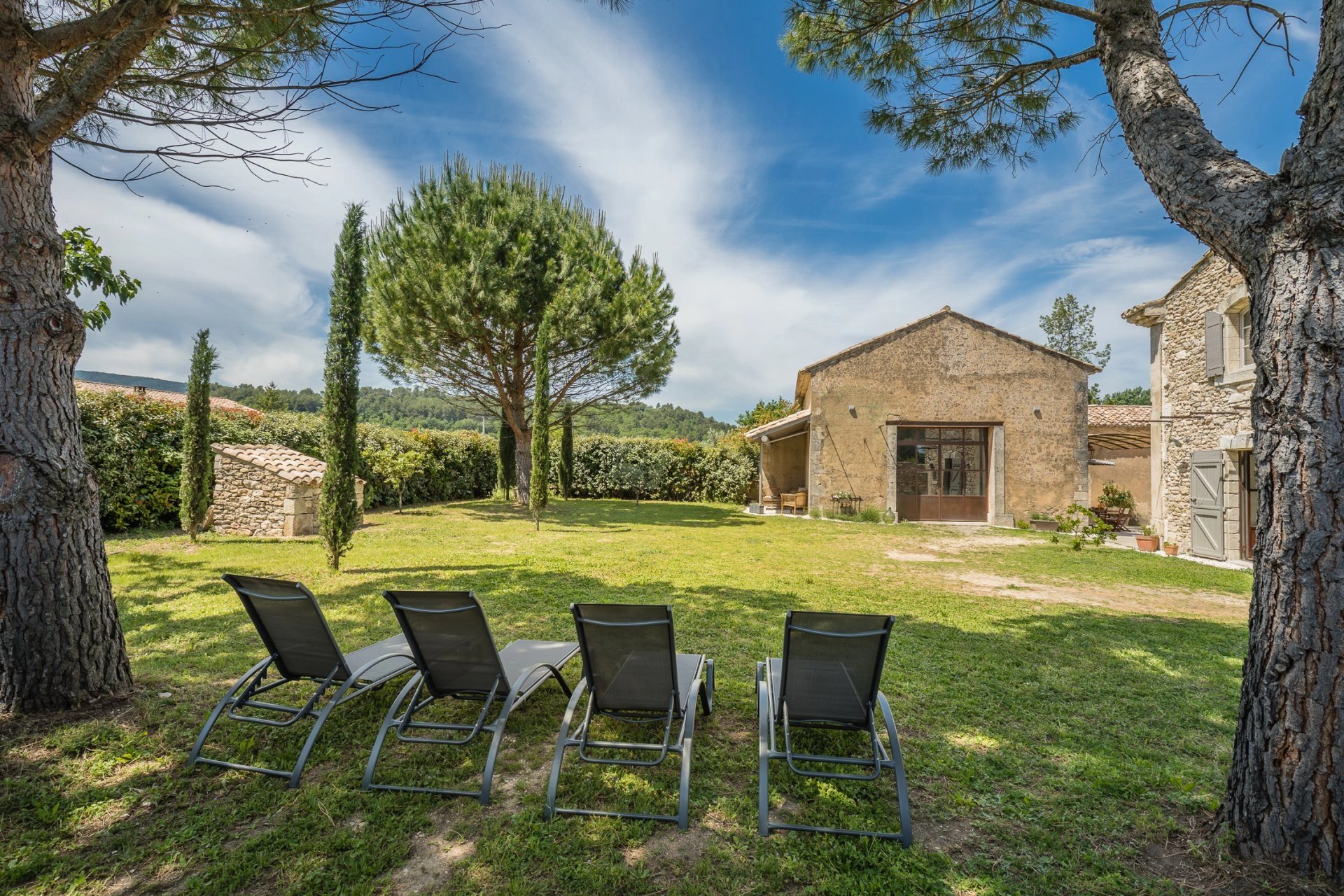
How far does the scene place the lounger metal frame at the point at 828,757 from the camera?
2566 mm

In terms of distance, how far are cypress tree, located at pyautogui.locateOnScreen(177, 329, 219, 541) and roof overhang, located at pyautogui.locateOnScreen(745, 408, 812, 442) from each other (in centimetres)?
1455

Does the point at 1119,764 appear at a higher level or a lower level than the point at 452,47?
lower


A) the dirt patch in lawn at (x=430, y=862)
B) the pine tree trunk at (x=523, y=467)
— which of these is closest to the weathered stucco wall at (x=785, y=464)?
the pine tree trunk at (x=523, y=467)

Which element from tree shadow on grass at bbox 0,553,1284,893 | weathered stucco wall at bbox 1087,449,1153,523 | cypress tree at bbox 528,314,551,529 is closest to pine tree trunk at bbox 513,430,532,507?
cypress tree at bbox 528,314,551,529

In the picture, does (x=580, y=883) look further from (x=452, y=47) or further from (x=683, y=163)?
(x=683, y=163)

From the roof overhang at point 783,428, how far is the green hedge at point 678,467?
211 centimetres

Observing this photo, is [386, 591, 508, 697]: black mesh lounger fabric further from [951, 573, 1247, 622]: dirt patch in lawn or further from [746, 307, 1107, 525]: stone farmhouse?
[746, 307, 1107, 525]: stone farmhouse

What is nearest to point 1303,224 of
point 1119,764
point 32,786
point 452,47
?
point 1119,764

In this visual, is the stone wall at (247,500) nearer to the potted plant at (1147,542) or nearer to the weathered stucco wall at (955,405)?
the weathered stucco wall at (955,405)

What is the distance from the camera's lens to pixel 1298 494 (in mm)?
2219

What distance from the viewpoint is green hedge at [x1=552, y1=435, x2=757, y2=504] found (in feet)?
74.9

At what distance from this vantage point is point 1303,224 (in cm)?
223

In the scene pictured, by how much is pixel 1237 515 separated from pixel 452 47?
13754 mm

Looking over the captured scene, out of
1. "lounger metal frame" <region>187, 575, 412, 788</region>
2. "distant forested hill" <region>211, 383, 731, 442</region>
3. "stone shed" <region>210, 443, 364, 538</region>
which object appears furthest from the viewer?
"distant forested hill" <region>211, 383, 731, 442</region>
